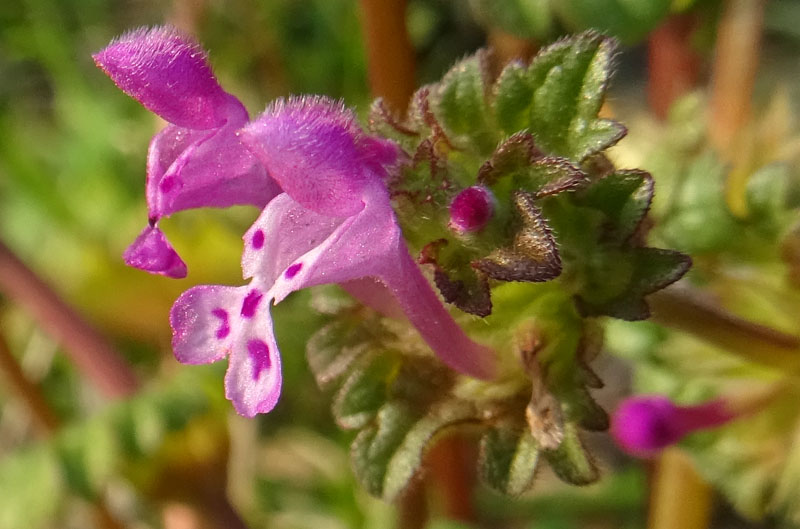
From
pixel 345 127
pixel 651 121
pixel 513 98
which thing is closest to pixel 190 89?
pixel 345 127

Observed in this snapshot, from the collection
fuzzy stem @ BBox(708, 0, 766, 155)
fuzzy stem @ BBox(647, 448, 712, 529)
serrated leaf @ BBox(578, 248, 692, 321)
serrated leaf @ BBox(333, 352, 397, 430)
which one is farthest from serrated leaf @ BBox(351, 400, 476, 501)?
fuzzy stem @ BBox(708, 0, 766, 155)

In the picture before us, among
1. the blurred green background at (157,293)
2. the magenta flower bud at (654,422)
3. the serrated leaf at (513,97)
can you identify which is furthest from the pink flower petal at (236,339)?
the blurred green background at (157,293)

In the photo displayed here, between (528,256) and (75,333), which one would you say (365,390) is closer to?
(528,256)

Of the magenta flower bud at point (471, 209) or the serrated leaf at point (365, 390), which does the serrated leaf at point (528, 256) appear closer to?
the magenta flower bud at point (471, 209)

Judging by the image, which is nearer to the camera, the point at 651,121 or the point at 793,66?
the point at 651,121

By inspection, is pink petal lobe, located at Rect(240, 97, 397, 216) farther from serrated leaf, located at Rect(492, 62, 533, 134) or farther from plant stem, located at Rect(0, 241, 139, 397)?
plant stem, located at Rect(0, 241, 139, 397)

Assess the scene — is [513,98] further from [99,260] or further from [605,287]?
[99,260]

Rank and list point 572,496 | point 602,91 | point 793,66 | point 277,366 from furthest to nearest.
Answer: point 793,66 < point 572,496 < point 602,91 < point 277,366
